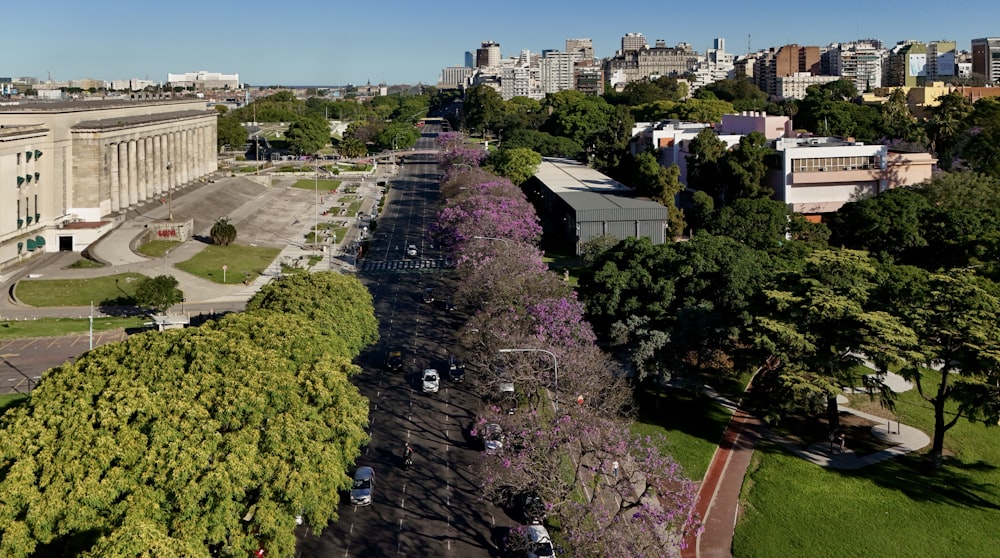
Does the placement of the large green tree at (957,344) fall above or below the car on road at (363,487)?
above

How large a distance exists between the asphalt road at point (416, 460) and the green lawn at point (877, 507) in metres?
12.2

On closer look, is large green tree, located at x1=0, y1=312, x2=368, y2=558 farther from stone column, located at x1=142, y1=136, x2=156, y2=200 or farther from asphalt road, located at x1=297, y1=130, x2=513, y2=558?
stone column, located at x1=142, y1=136, x2=156, y2=200

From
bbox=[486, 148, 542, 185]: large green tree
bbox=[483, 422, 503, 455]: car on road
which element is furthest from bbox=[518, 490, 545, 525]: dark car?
bbox=[486, 148, 542, 185]: large green tree

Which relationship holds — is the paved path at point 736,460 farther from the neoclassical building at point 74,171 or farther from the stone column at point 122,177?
the stone column at point 122,177

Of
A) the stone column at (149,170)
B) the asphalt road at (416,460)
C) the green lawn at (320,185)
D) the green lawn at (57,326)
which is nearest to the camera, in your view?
the asphalt road at (416,460)

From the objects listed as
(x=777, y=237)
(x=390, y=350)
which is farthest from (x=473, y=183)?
(x=390, y=350)

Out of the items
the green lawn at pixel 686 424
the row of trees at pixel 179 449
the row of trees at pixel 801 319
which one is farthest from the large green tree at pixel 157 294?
the green lawn at pixel 686 424

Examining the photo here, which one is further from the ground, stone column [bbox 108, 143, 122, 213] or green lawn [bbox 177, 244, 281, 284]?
stone column [bbox 108, 143, 122, 213]

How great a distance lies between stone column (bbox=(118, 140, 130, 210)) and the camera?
109 metres

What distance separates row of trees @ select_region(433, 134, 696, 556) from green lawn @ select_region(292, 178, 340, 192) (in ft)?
260

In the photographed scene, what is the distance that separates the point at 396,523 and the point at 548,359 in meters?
13.0

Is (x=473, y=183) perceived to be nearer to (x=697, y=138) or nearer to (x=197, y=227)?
(x=697, y=138)

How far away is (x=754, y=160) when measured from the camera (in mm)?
95000

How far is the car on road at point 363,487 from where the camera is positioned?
126 feet
